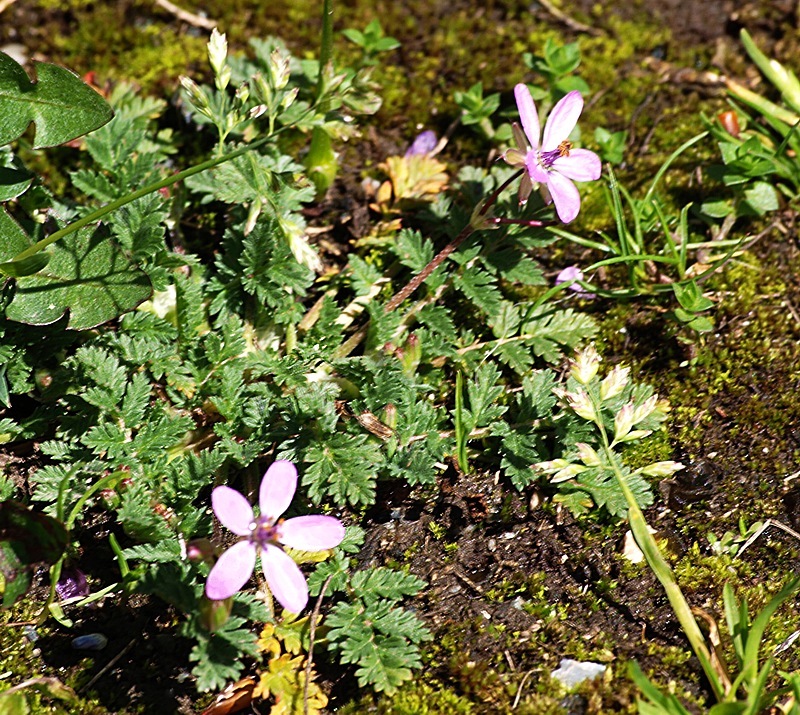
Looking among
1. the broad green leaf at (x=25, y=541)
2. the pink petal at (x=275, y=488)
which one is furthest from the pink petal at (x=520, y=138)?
the broad green leaf at (x=25, y=541)

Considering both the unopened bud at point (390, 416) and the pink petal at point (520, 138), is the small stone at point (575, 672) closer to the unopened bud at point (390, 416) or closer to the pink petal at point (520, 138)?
the unopened bud at point (390, 416)

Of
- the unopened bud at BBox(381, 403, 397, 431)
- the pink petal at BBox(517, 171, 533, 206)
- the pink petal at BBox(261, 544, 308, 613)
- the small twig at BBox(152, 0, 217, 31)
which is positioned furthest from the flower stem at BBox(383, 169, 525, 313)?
the small twig at BBox(152, 0, 217, 31)

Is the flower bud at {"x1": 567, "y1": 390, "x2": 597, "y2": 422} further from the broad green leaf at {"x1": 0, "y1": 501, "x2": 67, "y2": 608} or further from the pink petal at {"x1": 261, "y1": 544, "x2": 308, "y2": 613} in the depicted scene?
the broad green leaf at {"x1": 0, "y1": 501, "x2": 67, "y2": 608}

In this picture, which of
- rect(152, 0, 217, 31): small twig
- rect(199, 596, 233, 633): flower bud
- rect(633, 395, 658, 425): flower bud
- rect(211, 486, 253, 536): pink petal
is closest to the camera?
rect(199, 596, 233, 633): flower bud

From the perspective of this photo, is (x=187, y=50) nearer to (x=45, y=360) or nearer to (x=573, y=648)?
(x=45, y=360)

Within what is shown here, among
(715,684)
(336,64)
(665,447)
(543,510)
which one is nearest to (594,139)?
(336,64)
